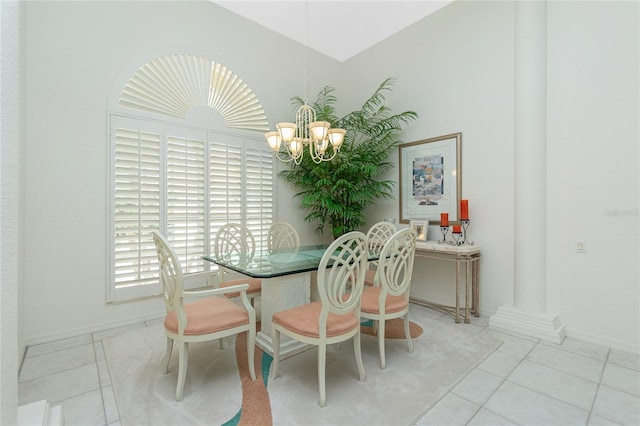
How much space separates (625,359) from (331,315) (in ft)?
7.92

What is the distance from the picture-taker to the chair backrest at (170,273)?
1792 mm

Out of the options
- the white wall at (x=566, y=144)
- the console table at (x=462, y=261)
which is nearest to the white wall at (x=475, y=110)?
the white wall at (x=566, y=144)

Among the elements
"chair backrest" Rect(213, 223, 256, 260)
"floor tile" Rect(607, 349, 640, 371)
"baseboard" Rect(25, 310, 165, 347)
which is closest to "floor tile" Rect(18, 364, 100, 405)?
"baseboard" Rect(25, 310, 165, 347)

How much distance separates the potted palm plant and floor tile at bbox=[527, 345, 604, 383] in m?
2.28

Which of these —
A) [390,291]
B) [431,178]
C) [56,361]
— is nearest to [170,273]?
[56,361]

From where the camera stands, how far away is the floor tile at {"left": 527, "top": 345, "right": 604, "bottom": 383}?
2129 millimetres

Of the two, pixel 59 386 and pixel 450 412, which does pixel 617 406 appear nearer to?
pixel 450 412

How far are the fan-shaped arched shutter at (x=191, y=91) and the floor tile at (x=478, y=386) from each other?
139 inches

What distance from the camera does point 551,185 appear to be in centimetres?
284

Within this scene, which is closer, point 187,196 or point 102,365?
point 102,365

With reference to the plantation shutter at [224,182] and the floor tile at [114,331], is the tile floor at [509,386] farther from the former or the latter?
the plantation shutter at [224,182]

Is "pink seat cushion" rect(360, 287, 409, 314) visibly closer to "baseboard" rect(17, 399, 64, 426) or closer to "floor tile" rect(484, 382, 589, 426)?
"floor tile" rect(484, 382, 589, 426)

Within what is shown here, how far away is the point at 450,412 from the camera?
1.71 meters

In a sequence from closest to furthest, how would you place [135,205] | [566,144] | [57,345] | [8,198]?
[8,198], [57,345], [566,144], [135,205]
